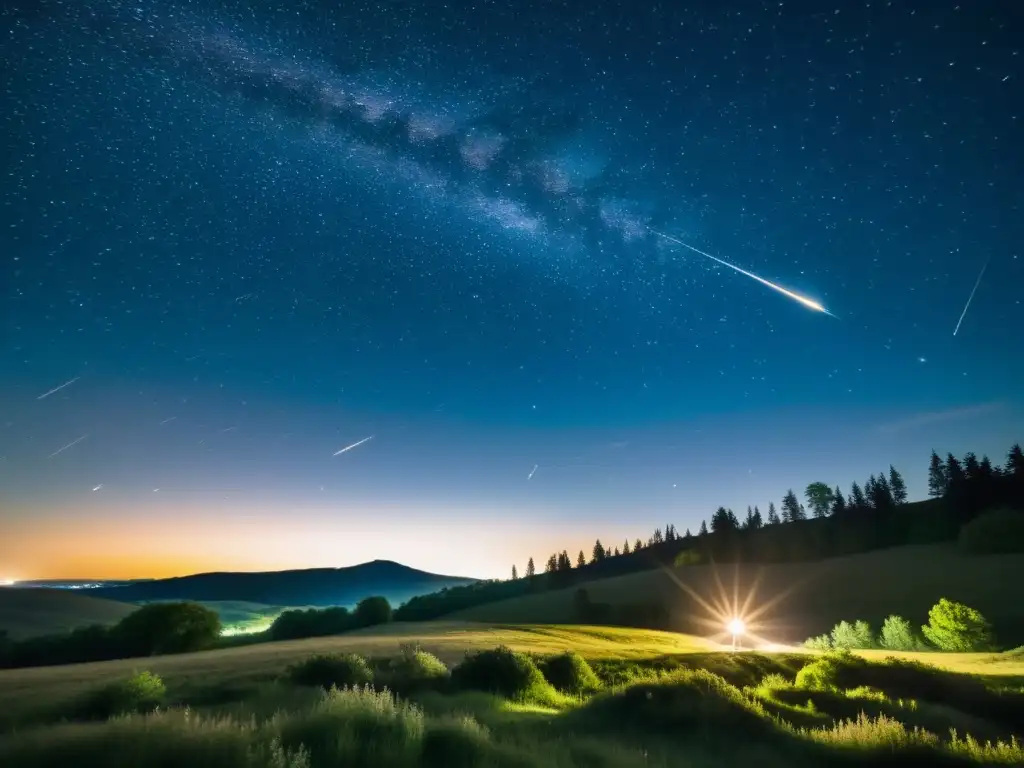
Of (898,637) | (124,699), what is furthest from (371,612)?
(124,699)

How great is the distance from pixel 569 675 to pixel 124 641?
63047 millimetres

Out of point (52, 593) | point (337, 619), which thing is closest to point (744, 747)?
point (337, 619)

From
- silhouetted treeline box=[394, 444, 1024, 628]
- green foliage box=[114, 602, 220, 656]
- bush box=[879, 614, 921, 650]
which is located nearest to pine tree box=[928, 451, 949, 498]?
silhouetted treeline box=[394, 444, 1024, 628]

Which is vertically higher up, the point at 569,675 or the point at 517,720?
the point at 517,720

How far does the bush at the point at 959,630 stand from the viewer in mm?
50469

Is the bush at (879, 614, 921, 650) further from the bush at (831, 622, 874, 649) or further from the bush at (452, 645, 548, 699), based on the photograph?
the bush at (452, 645, 548, 699)

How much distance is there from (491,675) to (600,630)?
4913 cm

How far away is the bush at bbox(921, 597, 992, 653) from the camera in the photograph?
166ft

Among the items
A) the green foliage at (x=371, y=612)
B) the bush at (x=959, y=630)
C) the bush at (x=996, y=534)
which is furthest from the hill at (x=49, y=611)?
the bush at (x=996, y=534)

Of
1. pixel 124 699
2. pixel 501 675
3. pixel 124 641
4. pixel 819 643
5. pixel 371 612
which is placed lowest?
pixel 819 643

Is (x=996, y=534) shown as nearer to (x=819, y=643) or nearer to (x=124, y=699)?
(x=819, y=643)

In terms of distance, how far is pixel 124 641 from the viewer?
6147 centimetres

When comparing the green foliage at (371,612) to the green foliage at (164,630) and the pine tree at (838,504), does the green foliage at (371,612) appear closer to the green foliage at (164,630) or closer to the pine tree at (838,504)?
the green foliage at (164,630)

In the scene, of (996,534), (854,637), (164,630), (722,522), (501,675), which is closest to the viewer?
(501,675)
